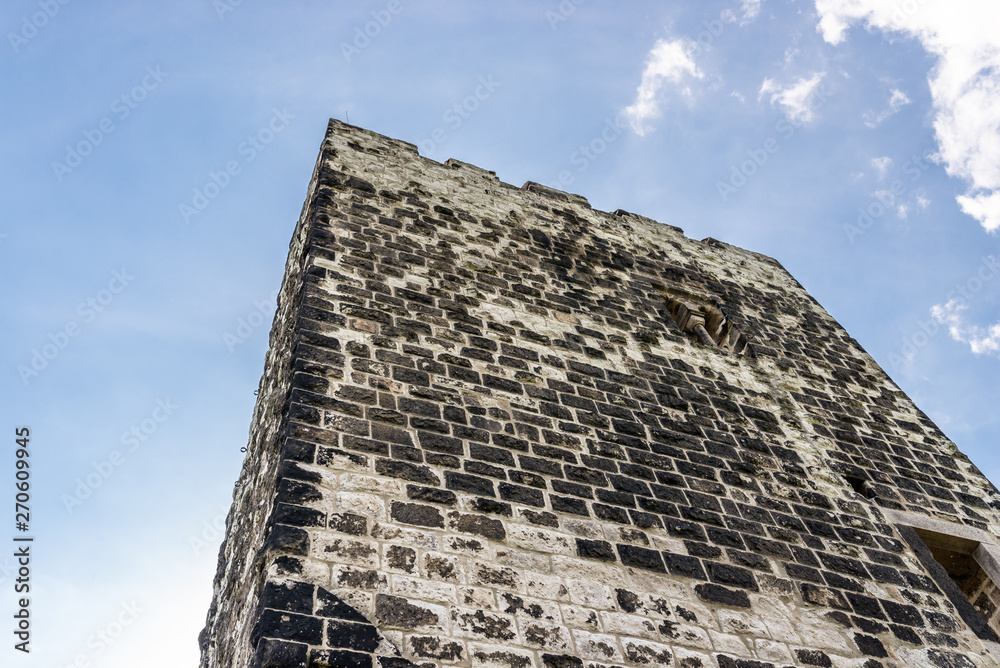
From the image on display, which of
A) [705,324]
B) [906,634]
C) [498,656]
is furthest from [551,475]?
[705,324]

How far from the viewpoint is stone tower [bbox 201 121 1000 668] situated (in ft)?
11.4

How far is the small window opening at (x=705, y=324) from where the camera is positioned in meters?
7.09

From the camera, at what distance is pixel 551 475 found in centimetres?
440

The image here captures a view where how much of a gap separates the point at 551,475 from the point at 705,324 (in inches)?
145

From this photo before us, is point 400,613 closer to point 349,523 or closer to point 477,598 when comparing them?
point 477,598

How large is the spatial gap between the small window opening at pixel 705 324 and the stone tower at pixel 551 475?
32mm

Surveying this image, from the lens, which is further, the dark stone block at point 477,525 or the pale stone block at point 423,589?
the dark stone block at point 477,525

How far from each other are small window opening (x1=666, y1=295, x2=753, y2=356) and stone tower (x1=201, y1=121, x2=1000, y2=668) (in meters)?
0.03

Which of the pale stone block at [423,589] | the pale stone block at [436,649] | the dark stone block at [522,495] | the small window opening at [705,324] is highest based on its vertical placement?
the small window opening at [705,324]

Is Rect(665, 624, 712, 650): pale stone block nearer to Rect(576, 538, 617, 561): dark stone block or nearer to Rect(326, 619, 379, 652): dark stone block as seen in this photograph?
→ Rect(576, 538, 617, 561): dark stone block

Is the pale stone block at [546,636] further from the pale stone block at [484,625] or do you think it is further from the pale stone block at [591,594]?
the pale stone block at [591,594]

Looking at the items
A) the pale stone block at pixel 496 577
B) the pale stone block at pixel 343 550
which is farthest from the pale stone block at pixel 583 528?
the pale stone block at pixel 343 550

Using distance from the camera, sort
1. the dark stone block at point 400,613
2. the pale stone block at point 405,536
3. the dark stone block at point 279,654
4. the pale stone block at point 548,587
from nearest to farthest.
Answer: the dark stone block at point 279,654, the dark stone block at point 400,613, the pale stone block at point 405,536, the pale stone block at point 548,587

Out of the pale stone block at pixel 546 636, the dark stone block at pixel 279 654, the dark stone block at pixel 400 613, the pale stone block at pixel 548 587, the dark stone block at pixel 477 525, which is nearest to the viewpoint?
the dark stone block at pixel 279 654
